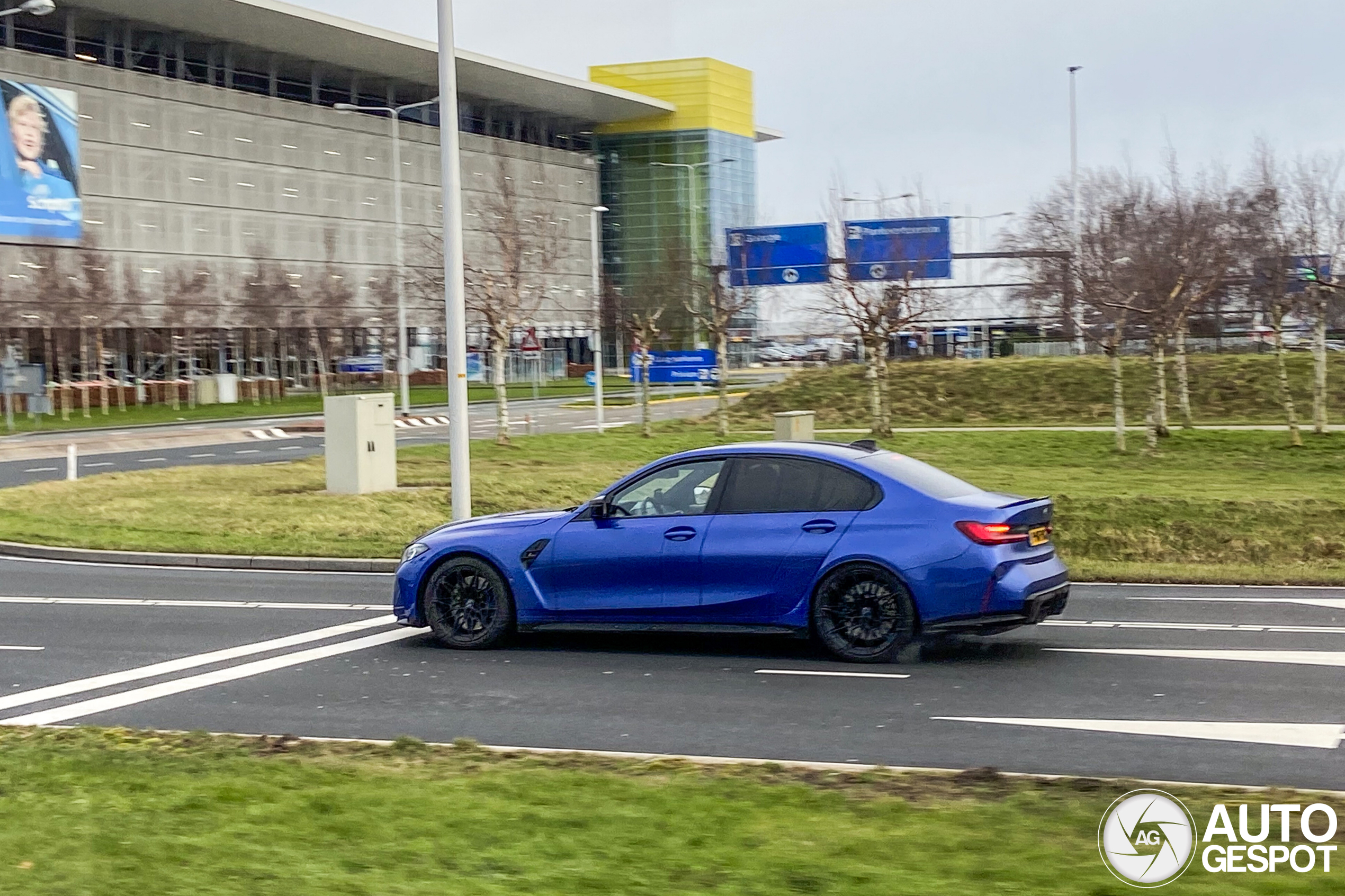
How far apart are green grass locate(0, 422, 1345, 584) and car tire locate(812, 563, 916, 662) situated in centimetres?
524

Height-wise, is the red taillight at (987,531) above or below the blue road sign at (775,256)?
below

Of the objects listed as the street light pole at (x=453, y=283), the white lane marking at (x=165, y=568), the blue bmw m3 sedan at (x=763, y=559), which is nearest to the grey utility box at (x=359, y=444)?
the white lane marking at (x=165, y=568)

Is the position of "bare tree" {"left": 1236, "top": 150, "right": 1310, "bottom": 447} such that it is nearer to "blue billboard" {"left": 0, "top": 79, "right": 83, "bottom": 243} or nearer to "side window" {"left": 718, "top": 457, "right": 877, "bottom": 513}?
"side window" {"left": 718, "top": 457, "right": 877, "bottom": 513}

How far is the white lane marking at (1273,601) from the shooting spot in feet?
41.4

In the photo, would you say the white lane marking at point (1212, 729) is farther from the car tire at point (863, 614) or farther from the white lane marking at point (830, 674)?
the car tire at point (863, 614)

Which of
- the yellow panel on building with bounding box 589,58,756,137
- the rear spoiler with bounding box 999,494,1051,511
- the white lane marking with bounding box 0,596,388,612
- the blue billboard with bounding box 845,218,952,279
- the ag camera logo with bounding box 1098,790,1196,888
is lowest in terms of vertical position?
the white lane marking with bounding box 0,596,388,612

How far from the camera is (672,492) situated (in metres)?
10.6

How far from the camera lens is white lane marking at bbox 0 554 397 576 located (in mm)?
16094

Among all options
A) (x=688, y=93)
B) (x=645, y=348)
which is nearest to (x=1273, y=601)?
(x=645, y=348)

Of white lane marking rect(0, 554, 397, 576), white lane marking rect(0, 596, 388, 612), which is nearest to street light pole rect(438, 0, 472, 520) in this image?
white lane marking rect(0, 554, 397, 576)

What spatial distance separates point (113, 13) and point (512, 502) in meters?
52.2

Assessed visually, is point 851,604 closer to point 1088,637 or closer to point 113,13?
point 1088,637

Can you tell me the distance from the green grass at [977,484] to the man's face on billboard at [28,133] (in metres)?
36.9

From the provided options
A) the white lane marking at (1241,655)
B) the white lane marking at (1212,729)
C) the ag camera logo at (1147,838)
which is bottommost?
the white lane marking at (1241,655)
